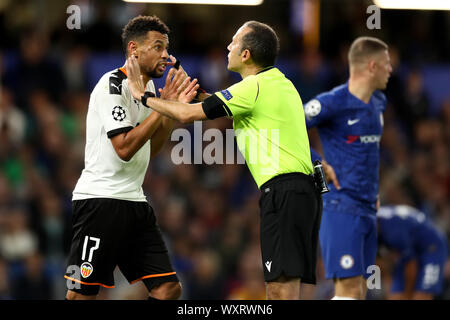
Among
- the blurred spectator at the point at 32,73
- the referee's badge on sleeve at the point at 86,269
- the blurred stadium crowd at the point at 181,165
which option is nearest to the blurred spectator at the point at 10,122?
the blurred stadium crowd at the point at 181,165

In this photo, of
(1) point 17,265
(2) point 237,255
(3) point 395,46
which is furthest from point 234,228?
(3) point 395,46

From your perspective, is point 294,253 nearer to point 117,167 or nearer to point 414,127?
point 117,167

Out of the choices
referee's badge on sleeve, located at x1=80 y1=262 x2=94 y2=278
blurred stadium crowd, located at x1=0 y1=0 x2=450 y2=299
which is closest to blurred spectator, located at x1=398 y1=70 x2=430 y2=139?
blurred stadium crowd, located at x1=0 y1=0 x2=450 y2=299

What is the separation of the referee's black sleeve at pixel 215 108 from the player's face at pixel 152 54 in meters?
0.61

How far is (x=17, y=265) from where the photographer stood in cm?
1030

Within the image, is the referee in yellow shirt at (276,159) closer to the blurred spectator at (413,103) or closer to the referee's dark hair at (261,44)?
the referee's dark hair at (261,44)

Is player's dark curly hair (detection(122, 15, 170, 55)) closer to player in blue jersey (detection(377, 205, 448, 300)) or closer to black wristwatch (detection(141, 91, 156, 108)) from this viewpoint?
black wristwatch (detection(141, 91, 156, 108))

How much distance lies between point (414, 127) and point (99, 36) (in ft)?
17.4

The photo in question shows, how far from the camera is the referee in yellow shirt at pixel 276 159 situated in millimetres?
5344

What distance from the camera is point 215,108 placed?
212 inches

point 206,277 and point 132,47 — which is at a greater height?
A: point 132,47

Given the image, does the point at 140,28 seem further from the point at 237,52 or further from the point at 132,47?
the point at 237,52

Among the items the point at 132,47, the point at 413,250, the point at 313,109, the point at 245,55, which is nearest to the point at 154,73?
the point at 132,47

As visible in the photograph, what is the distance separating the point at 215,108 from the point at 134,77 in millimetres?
634
